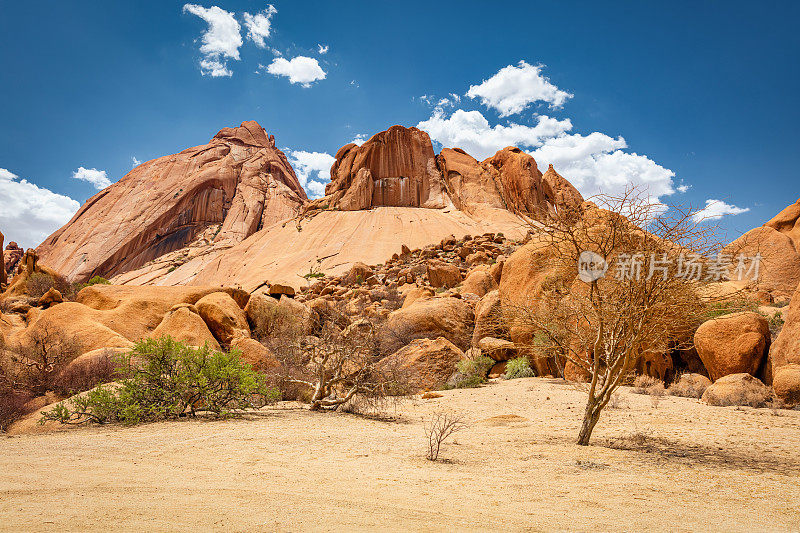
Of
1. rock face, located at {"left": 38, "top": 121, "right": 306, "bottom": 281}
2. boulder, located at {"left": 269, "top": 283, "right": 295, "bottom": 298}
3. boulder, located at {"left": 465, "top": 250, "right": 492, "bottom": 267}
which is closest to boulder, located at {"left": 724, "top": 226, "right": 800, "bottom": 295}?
boulder, located at {"left": 465, "top": 250, "right": 492, "bottom": 267}

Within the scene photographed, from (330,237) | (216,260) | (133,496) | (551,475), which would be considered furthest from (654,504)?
(216,260)

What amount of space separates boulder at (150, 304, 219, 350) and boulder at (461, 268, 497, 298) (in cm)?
1147

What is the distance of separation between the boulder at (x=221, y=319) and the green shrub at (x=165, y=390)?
292 inches

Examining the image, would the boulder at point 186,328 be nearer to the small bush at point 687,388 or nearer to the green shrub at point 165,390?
the green shrub at point 165,390

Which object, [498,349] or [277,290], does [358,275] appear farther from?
[498,349]

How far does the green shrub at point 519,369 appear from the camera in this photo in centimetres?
1409

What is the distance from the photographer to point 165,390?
8336 mm

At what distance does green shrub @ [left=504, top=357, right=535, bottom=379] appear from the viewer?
14086 mm

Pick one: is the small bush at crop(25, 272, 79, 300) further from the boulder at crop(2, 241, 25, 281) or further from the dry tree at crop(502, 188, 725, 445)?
the boulder at crop(2, 241, 25, 281)

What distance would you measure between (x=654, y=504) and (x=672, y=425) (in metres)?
4.62

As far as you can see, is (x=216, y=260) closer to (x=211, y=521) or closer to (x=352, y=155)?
(x=352, y=155)

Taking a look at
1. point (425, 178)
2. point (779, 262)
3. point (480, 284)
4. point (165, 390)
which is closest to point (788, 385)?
point (165, 390)

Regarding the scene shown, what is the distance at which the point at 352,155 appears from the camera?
2633 inches

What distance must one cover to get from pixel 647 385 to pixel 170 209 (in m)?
71.1
